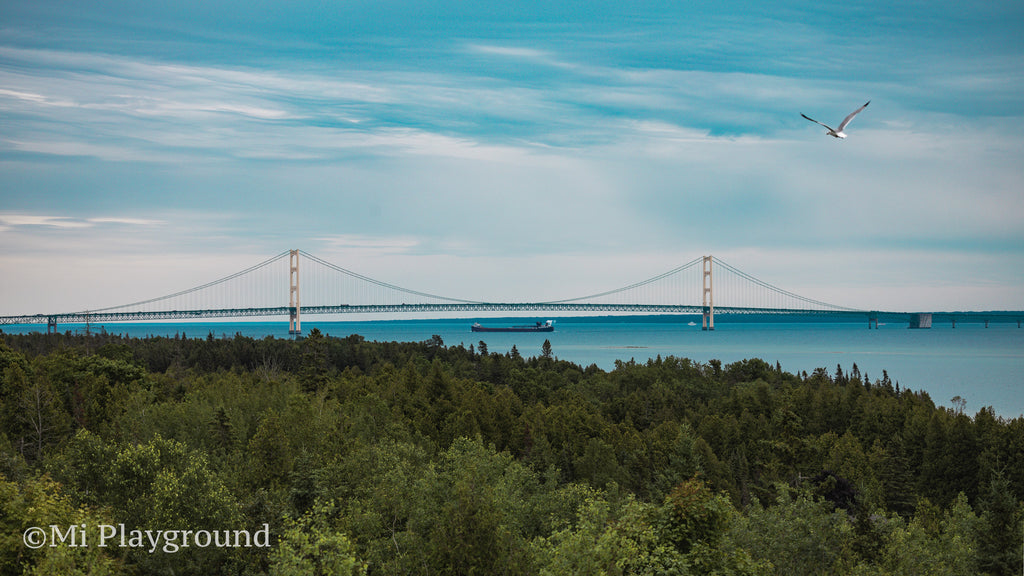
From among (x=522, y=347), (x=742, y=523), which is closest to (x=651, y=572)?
(x=742, y=523)

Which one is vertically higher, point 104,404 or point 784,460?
point 104,404

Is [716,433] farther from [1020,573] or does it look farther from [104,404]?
[104,404]

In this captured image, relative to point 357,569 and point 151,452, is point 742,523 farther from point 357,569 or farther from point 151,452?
point 151,452

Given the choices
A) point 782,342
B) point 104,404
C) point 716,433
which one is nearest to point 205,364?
point 104,404

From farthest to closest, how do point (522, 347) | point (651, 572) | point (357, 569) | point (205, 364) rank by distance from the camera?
point (522, 347) < point (205, 364) < point (357, 569) < point (651, 572)

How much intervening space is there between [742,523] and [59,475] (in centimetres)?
2371

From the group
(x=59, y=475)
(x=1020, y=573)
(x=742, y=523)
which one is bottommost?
(x=1020, y=573)

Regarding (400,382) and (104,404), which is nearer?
(104,404)

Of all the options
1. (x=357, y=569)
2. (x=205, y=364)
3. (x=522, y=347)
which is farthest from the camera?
(x=522, y=347)

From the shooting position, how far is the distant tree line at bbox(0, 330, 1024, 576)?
20922 mm

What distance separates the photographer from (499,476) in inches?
1414

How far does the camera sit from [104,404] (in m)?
51.0

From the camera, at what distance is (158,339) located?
4668 inches

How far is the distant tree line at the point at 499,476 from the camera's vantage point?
2092cm
